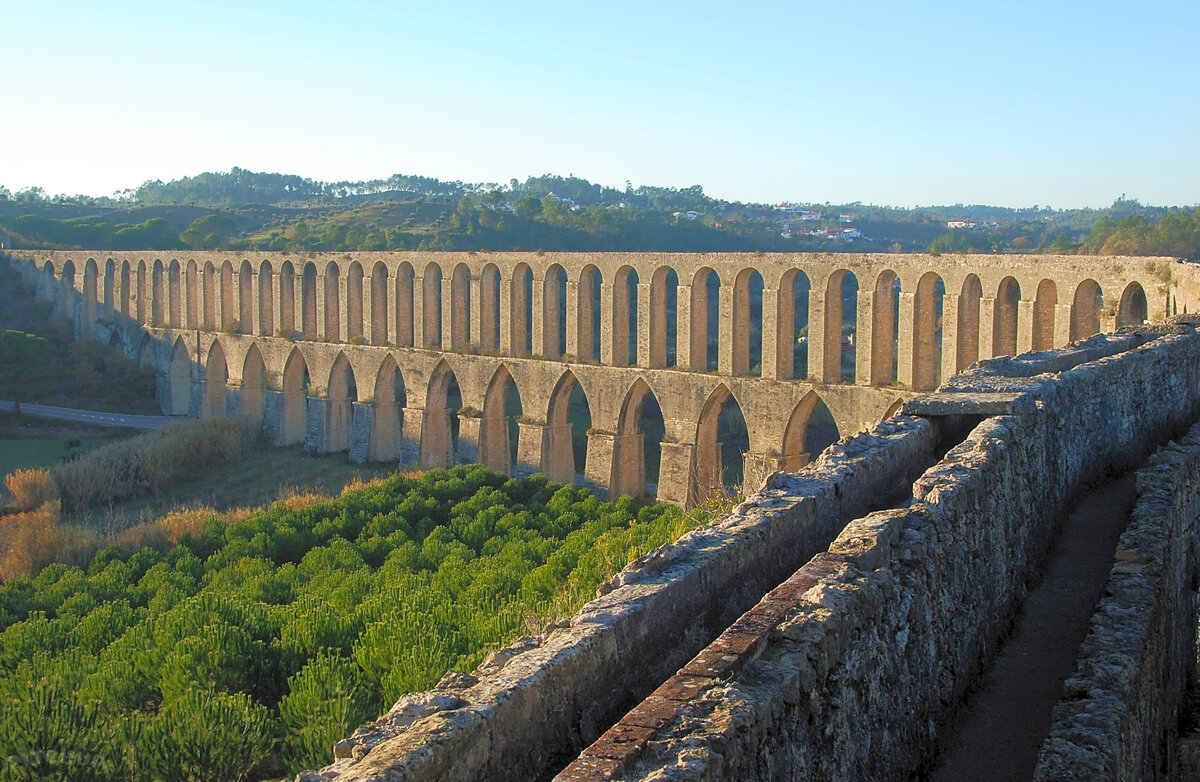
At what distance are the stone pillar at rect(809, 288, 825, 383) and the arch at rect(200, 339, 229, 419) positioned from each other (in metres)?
22.7

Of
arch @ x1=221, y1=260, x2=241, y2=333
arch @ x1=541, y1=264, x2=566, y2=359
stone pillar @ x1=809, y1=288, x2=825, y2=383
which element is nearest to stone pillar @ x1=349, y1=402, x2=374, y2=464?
arch @ x1=541, y1=264, x2=566, y2=359

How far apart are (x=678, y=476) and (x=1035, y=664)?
16886mm

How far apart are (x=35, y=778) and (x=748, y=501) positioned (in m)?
5.27

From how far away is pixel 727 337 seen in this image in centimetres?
2253

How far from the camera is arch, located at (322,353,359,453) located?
104 feet

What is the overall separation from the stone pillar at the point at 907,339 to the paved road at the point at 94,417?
2387cm

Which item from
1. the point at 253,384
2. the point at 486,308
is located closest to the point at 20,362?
the point at 253,384

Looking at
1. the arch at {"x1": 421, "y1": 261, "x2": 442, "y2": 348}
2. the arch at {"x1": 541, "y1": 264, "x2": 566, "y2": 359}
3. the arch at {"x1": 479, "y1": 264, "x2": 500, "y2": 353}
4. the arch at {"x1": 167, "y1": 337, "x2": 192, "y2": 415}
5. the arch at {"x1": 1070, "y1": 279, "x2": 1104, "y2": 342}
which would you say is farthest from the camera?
the arch at {"x1": 167, "y1": 337, "x2": 192, "y2": 415}

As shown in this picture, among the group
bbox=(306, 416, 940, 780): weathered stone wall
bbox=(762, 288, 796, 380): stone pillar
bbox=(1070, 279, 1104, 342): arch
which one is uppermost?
bbox=(1070, 279, 1104, 342): arch

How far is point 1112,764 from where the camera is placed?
448cm

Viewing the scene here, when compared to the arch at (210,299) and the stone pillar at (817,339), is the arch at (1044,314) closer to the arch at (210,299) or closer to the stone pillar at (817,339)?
the stone pillar at (817,339)

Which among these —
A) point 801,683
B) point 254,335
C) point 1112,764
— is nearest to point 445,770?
point 801,683

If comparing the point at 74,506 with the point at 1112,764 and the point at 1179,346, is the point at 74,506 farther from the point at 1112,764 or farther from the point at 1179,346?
the point at 1112,764

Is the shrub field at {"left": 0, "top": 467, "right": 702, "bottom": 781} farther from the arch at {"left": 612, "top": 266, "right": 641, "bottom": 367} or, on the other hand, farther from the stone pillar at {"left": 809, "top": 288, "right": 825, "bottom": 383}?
the arch at {"left": 612, "top": 266, "right": 641, "bottom": 367}
